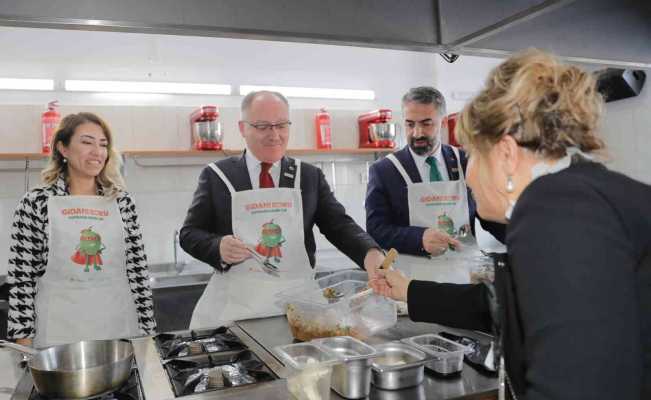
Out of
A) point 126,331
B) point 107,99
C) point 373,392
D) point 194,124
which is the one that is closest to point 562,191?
point 373,392

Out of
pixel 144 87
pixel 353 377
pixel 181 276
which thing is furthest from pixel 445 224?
pixel 144 87

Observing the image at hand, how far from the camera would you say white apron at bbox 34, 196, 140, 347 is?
201 centimetres

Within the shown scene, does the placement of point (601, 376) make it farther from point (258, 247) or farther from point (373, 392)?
point (258, 247)

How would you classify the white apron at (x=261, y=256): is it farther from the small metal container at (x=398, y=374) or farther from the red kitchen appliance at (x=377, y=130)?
the red kitchen appliance at (x=377, y=130)

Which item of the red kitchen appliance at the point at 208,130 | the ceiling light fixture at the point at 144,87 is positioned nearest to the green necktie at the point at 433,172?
the red kitchen appliance at the point at 208,130

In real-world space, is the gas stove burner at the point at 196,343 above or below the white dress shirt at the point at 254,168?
below

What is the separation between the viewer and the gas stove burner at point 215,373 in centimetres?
106

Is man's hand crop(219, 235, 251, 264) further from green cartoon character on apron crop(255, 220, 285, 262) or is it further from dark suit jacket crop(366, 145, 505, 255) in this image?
dark suit jacket crop(366, 145, 505, 255)

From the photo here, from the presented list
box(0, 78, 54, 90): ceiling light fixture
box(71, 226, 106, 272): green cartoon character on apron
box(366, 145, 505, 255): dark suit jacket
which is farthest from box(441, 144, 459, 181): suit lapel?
box(0, 78, 54, 90): ceiling light fixture

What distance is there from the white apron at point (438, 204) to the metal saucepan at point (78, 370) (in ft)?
5.05

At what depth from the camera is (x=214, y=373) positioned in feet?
3.69

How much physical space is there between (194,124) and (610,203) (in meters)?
3.65

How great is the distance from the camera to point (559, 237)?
70 centimetres

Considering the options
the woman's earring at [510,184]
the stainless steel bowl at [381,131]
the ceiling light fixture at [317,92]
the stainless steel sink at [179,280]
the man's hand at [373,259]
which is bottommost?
the stainless steel sink at [179,280]
